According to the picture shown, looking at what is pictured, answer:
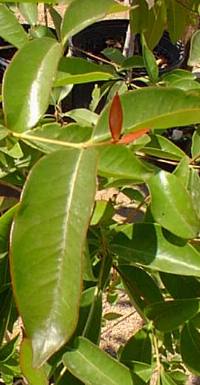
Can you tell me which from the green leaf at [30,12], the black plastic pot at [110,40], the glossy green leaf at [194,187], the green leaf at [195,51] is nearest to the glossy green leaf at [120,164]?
the glossy green leaf at [194,187]

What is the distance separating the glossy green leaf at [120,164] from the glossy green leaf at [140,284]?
0.77ft

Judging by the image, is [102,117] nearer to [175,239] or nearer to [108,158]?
[108,158]

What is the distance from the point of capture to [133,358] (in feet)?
2.63

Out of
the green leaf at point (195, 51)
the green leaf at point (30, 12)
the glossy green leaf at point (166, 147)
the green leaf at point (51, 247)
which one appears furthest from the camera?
the green leaf at point (30, 12)

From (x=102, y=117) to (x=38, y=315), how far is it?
0.19 meters

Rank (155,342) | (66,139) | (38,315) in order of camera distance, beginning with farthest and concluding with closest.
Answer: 1. (155,342)
2. (66,139)
3. (38,315)

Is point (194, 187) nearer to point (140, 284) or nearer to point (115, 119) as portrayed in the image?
point (140, 284)

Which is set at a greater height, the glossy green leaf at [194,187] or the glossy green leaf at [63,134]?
the glossy green leaf at [63,134]

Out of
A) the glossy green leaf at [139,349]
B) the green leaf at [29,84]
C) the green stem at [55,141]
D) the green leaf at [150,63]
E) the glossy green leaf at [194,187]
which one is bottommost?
the glossy green leaf at [139,349]

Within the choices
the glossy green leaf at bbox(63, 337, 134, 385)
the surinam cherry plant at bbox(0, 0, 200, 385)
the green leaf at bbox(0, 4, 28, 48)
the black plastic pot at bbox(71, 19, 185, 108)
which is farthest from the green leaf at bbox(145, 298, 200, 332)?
the black plastic pot at bbox(71, 19, 185, 108)

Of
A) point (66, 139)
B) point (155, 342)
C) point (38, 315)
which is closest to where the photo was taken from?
point (38, 315)

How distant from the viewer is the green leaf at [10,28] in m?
0.83

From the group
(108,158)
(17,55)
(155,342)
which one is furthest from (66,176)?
(155,342)

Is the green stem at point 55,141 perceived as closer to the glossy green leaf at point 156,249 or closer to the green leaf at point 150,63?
the glossy green leaf at point 156,249
